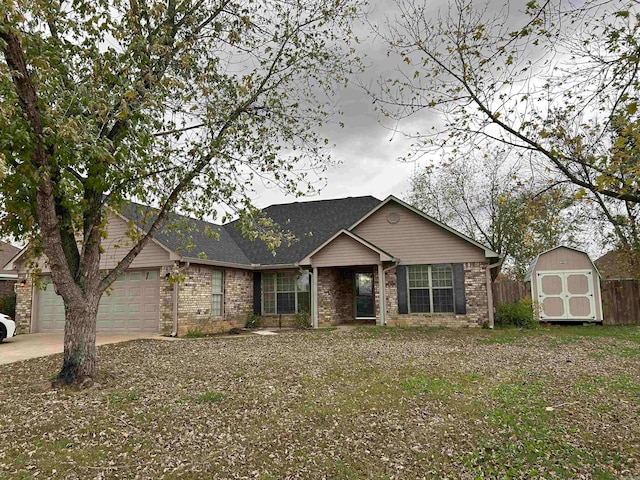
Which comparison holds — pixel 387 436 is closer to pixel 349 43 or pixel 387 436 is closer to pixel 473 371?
pixel 473 371

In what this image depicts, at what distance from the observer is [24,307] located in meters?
16.0

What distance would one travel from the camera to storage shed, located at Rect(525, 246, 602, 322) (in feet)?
51.1

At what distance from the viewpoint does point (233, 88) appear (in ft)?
26.5

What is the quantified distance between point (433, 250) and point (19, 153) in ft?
40.6

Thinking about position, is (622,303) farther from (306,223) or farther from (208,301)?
(208,301)

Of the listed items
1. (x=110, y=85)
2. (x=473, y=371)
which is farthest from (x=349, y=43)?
(x=473, y=371)

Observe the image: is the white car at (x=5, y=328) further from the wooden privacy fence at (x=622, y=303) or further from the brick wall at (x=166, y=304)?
the wooden privacy fence at (x=622, y=303)

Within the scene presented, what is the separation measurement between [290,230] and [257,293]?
320cm

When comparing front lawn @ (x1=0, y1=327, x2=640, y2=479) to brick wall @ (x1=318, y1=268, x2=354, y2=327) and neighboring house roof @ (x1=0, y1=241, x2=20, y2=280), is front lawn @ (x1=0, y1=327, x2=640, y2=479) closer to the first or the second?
brick wall @ (x1=318, y1=268, x2=354, y2=327)

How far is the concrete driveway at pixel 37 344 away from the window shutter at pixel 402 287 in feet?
25.8

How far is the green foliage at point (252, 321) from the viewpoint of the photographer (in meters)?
16.6

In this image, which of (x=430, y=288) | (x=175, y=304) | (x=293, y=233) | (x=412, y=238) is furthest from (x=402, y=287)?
(x=175, y=304)

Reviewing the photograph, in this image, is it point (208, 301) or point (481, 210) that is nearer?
point (208, 301)

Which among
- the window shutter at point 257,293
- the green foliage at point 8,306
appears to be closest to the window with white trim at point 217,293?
the window shutter at point 257,293
